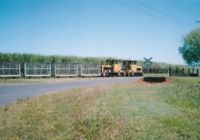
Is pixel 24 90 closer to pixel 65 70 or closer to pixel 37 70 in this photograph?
pixel 37 70

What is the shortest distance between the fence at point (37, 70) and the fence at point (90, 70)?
612cm

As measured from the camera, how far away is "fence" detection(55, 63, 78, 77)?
43.9m

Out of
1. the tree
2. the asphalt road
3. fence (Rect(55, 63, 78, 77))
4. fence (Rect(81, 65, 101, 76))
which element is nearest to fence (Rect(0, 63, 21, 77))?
fence (Rect(55, 63, 78, 77))

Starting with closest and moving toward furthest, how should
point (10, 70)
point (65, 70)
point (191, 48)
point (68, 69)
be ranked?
point (10, 70) → point (65, 70) → point (68, 69) → point (191, 48)

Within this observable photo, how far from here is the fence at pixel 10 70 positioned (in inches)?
1560

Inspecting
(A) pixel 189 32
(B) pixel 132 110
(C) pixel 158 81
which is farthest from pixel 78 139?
(A) pixel 189 32

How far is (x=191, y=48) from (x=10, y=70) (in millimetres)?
63434

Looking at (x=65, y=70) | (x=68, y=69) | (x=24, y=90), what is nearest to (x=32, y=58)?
(x=68, y=69)

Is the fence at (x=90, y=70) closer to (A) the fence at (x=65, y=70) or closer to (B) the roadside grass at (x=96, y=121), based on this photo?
(A) the fence at (x=65, y=70)

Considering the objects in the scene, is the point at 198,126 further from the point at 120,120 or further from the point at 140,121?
the point at 120,120

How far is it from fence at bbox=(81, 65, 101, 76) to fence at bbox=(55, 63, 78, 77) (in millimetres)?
1414

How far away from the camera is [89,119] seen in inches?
441

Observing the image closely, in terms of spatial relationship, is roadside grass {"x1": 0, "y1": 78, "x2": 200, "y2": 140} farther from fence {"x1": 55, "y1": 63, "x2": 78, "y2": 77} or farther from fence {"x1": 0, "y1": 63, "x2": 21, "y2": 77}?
fence {"x1": 55, "y1": 63, "x2": 78, "y2": 77}

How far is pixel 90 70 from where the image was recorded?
47844mm
